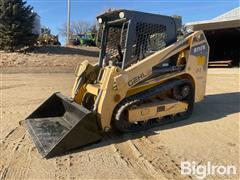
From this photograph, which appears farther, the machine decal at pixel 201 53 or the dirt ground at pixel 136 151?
the machine decal at pixel 201 53

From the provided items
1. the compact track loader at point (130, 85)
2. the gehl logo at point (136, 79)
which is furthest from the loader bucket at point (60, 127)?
the gehl logo at point (136, 79)

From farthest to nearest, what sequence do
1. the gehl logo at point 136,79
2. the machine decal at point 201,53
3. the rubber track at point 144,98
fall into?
the machine decal at point 201,53, the gehl logo at point 136,79, the rubber track at point 144,98

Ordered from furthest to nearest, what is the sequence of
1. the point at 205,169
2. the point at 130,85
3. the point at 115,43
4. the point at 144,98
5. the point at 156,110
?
1. the point at 115,43
2. the point at 156,110
3. the point at 144,98
4. the point at 130,85
5. the point at 205,169

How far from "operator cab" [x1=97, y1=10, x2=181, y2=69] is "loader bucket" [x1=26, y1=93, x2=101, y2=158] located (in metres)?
1.12

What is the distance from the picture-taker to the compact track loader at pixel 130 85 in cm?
523

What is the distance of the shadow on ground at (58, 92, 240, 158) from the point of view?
213 inches

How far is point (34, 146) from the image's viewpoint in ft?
16.4

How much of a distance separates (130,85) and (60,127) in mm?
1354

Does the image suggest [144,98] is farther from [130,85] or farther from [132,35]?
[132,35]

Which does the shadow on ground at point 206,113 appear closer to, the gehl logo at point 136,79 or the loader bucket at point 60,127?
the loader bucket at point 60,127

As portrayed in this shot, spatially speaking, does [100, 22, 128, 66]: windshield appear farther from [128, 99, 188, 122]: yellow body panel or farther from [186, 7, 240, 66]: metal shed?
[186, 7, 240, 66]: metal shed

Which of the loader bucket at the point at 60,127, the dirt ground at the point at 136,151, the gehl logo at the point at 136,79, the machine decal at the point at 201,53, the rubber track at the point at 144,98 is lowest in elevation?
the dirt ground at the point at 136,151

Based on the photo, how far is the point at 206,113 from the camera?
710 cm

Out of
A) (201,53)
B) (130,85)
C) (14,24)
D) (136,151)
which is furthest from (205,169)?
(14,24)
